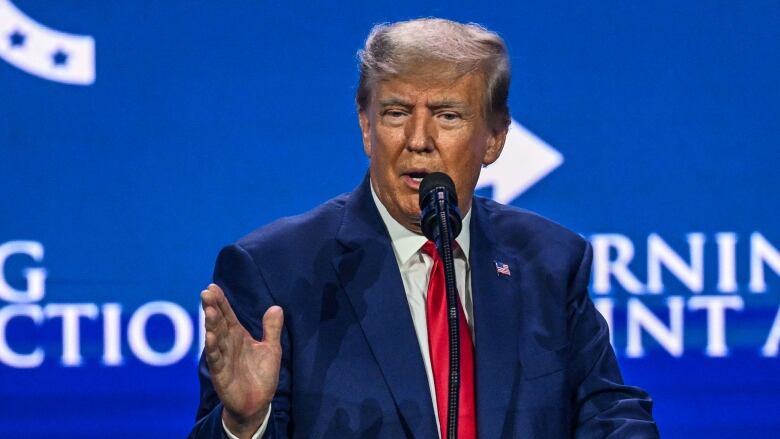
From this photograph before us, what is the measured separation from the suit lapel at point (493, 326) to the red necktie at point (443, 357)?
0.09ft

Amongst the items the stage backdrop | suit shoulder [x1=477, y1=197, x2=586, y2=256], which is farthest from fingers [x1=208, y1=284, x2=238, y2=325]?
the stage backdrop

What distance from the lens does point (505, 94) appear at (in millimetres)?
2082

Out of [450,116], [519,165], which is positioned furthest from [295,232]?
[519,165]

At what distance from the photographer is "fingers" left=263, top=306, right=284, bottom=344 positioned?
65.3 inches

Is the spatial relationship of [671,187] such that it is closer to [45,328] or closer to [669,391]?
[669,391]

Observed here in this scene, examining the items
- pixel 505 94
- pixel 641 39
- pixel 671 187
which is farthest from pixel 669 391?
pixel 505 94

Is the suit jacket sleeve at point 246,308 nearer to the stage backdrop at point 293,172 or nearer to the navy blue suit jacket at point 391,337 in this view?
the navy blue suit jacket at point 391,337

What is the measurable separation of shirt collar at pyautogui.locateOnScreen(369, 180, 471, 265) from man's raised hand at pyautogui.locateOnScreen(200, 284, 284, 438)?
0.38 m

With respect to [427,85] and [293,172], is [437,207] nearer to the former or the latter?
[427,85]

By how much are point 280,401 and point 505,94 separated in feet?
2.27

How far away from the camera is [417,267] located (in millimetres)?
1996

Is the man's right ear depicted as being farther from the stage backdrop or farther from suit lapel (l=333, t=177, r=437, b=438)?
the stage backdrop

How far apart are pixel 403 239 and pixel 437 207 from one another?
0.41m

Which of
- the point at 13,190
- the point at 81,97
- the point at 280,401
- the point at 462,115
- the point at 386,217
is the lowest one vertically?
the point at 280,401
